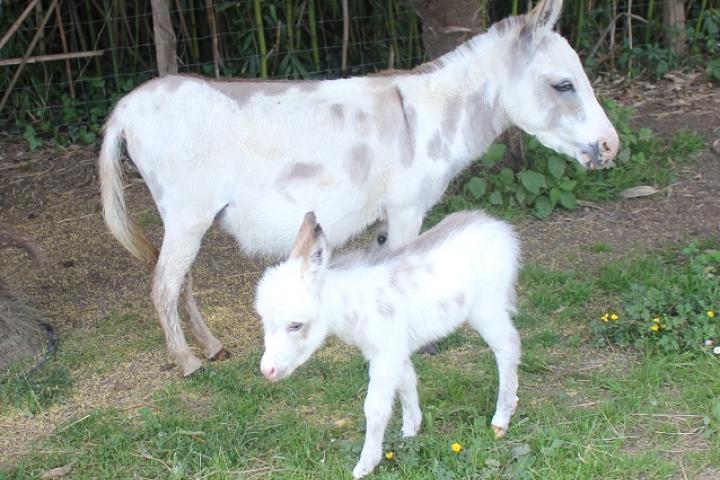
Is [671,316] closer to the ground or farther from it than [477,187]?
closer to the ground

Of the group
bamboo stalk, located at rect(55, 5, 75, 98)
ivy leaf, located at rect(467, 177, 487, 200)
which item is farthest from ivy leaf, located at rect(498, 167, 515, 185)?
bamboo stalk, located at rect(55, 5, 75, 98)

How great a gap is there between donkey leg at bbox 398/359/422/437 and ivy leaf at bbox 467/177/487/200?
2.41 metres

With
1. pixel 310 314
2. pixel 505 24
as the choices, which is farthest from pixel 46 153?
pixel 310 314

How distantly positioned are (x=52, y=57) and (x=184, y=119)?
349cm

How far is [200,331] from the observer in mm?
4523

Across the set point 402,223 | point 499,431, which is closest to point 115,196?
point 402,223

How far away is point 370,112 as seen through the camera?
405 centimetres

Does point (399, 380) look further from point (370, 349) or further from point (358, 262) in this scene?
point (358, 262)

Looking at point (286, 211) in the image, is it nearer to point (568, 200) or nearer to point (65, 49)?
point (568, 200)

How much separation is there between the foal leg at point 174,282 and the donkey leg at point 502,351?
1354 mm

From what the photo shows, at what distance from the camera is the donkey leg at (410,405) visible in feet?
11.4

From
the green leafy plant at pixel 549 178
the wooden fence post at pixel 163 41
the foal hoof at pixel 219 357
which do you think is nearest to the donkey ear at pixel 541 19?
the green leafy plant at pixel 549 178

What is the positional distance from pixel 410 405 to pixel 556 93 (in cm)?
149

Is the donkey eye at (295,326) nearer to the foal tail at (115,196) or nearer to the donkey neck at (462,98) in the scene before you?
the donkey neck at (462,98)
